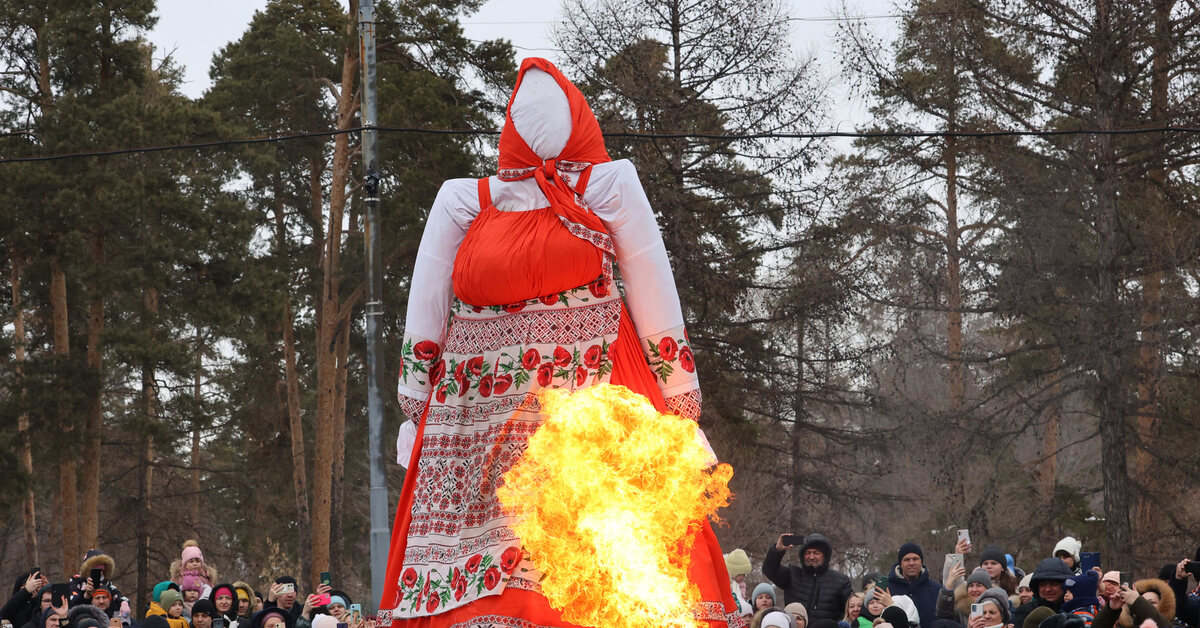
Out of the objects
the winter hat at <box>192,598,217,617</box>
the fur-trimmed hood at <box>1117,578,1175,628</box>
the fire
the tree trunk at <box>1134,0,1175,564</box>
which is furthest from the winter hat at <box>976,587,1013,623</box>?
the tree trunk at <box>1134,0,1175,564</box>

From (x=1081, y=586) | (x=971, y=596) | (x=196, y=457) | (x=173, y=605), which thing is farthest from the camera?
(x=196, y=457)

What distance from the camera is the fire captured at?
14.9 ft

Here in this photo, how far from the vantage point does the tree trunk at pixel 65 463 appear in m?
24.6

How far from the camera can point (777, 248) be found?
23344mm

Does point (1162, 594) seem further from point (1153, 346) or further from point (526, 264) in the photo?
point (1153, 346)

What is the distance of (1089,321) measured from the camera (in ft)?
64.7

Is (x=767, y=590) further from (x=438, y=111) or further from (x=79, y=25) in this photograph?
(x=79, y=25)

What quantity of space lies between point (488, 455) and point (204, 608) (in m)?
6.60

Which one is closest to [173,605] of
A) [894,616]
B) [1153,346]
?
[894,616]

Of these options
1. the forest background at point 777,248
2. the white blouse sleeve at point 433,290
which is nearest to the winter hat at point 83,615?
the white blouse sleeve at point 433,290

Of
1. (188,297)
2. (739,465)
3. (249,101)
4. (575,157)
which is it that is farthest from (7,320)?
(575,157)

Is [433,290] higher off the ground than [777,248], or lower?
lower

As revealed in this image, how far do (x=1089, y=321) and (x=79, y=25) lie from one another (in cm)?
1715

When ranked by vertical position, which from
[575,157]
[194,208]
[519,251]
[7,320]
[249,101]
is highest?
[249,101]
